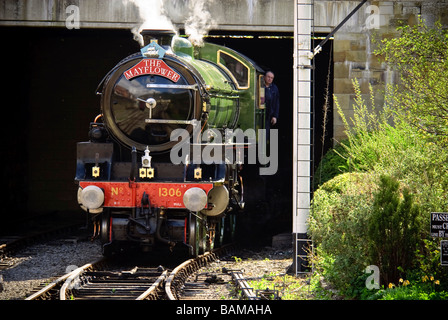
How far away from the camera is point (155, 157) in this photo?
10805 mm

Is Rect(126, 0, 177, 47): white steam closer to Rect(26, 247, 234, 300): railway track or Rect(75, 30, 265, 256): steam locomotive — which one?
Rect(75, 30, 265, 256): steam locomotive

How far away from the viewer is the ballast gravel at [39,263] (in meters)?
9.05

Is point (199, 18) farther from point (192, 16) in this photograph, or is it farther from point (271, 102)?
point (271, 102)

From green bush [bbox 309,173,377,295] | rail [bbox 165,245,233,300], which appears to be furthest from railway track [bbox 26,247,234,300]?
green bush [bbox 309,173,377,295]

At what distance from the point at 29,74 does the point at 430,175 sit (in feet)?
40.4

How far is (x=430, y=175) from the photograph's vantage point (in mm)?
8531

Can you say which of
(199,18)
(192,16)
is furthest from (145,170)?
(199,18)

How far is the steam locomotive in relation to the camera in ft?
33.5

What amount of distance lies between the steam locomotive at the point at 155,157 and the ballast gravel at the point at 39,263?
775 millimetres

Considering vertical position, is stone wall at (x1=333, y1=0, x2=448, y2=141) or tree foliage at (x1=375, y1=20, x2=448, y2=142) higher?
stone wall at (x1=333, y1=0, x2=448, y2=141)

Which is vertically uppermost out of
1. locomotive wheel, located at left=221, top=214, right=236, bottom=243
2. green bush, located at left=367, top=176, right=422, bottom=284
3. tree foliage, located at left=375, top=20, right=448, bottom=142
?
tree foliage, located at left=375, top=20, right=448, bottom=142

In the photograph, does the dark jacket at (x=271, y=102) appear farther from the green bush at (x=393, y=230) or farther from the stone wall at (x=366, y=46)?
the green bush at (x=393, y=230)

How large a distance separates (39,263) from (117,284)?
2.42 meters

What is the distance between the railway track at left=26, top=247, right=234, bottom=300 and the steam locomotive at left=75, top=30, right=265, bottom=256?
1.70 ft
